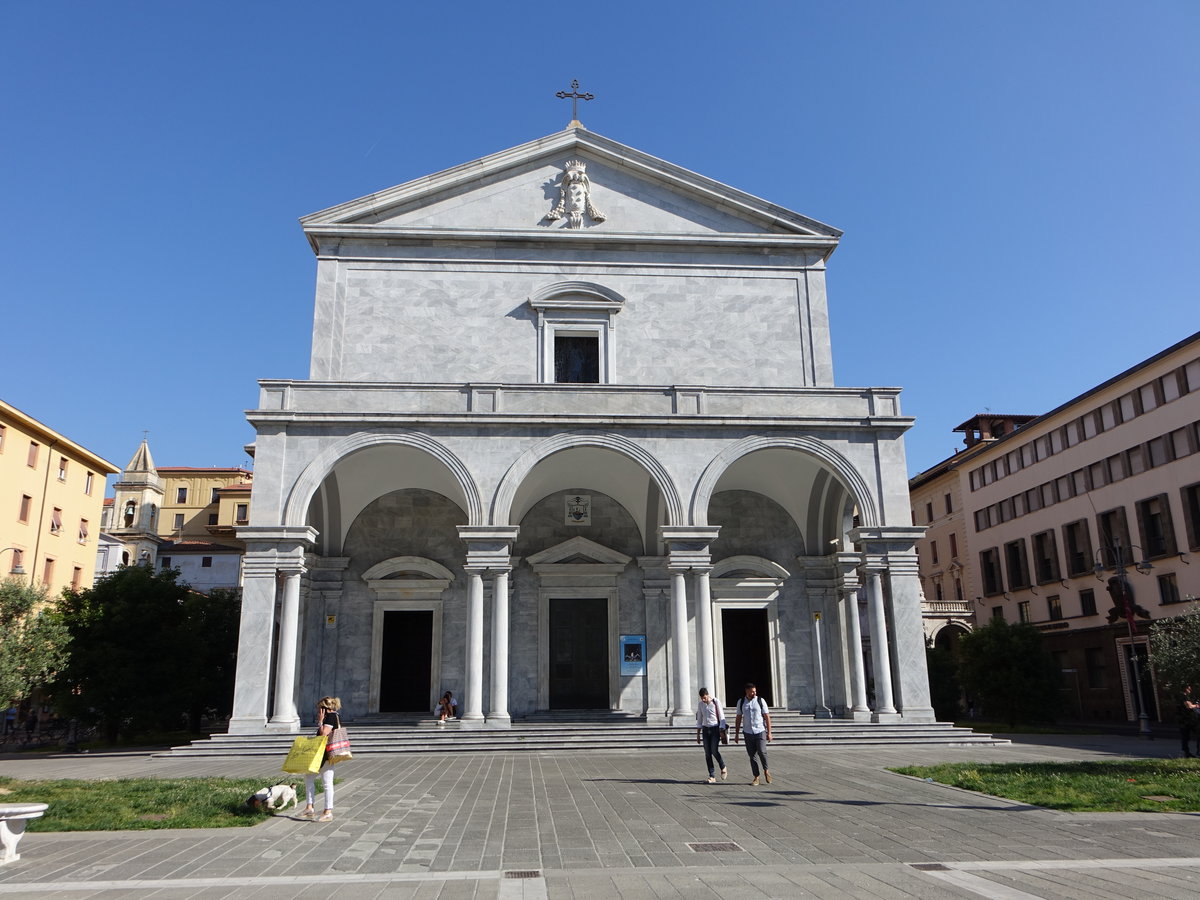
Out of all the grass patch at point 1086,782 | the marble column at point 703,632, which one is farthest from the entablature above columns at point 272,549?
the grass patch at point 1086,782

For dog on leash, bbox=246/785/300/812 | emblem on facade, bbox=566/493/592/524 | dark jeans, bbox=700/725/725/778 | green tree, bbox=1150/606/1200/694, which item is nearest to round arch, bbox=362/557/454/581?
emblem on facade, bbox=566/493/592/524

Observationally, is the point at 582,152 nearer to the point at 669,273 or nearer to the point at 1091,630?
the point at 669,273

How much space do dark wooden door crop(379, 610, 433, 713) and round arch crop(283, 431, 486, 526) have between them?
16.2 ft

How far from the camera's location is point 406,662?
77.6 ft

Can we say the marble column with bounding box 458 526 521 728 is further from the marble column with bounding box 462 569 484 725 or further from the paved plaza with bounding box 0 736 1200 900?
the paved plaza with bounding box 0 736 1200 900

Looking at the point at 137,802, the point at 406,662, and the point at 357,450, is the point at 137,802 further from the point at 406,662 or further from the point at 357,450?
the point at 406,662

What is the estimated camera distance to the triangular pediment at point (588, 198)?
82.8 ft

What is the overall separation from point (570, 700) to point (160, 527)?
67.5 m

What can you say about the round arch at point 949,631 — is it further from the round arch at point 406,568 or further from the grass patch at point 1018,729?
the round arch at point 406,568

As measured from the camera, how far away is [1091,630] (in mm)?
37906

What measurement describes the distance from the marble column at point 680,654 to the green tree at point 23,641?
42.4ft

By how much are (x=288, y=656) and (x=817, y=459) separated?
1300 centimetres

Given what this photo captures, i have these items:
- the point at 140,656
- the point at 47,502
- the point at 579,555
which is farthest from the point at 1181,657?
the point at 47,502

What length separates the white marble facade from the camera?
20.5 metres
